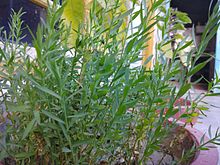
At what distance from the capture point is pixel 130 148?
17.1 inches

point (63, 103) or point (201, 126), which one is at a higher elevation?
point (63, 103)

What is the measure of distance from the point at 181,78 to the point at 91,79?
0.14m

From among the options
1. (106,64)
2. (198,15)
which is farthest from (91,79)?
(198,15)

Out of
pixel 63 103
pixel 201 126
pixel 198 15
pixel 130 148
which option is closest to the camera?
pixel 63 103

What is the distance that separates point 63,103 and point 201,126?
744 mm

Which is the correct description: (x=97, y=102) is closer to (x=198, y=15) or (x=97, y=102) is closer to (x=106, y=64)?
(x=106, y=64)

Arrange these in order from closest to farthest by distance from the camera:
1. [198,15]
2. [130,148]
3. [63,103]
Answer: [63,103] → [130,148] → [198,15]

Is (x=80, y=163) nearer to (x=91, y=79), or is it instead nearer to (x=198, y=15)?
(x=91, y=79)

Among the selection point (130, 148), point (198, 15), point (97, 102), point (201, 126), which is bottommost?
point (201, 126)

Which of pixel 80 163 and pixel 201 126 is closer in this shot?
pixel 80 163

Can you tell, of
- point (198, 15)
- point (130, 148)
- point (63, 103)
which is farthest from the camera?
point (198, 15)

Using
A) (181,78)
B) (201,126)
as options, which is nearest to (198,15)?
(201,126)

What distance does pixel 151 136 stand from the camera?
362 mm

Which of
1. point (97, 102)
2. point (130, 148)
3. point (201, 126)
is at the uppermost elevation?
point (97, 102)
